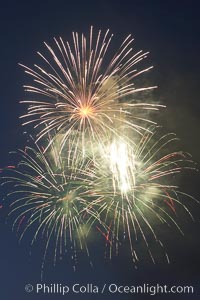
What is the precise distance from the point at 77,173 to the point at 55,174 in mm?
138

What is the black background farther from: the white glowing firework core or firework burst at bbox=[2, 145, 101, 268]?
the white glowing firework core

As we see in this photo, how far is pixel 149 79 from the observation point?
8.76 ft

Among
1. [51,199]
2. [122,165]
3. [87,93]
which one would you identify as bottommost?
[51,199]

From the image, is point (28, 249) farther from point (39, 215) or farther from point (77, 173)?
point (77, 173)

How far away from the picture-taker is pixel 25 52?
2805mm

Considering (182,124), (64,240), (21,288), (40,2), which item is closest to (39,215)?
(64,240)

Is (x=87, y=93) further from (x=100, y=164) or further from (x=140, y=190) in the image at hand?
(x=140, y=190)

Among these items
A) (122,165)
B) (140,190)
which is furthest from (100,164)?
(140,190)

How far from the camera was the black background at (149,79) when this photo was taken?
2.62 m

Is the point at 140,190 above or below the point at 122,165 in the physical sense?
below

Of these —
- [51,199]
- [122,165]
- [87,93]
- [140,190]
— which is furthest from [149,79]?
[51,199]

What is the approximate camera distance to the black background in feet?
8.60

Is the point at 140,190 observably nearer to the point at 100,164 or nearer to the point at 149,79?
the point at 100,164

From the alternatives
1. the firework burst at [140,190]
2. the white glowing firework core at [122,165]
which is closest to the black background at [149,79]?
the firework burst at [140,190]
